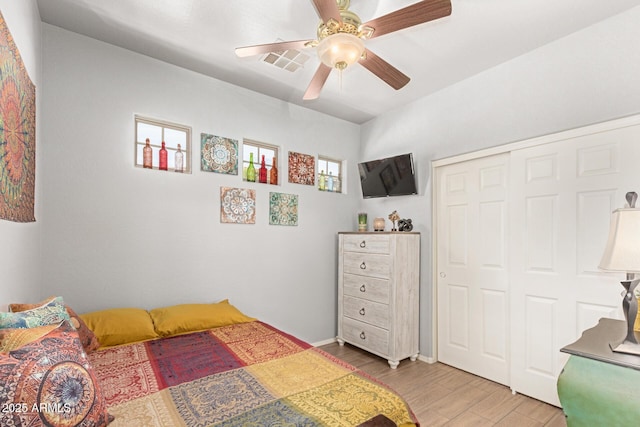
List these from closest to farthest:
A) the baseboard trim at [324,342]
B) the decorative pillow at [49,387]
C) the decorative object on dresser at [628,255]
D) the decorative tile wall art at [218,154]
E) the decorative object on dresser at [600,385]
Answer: the decorative pillow at [49,387]
the decorative object on dresser at [600,385]
the decorative object on dresser at [628,255]
the decorative tile wall art at [218,154]
the baseboard trim at [324,342]

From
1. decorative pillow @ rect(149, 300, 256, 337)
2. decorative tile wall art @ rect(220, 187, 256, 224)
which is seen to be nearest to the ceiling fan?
decorative tile wall art @ rect(220, 187, 256, 224)

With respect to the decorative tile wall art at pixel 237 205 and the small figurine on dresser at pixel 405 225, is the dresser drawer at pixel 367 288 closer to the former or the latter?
the small figurine on dresser at pixel 405 225

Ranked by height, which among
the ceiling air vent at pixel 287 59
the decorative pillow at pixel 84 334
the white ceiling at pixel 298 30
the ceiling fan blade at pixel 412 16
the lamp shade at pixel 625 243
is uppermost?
the white ceiling at pixel 298 30

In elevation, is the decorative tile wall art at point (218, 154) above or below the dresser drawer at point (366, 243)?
above

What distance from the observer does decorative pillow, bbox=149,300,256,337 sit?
2371 mm

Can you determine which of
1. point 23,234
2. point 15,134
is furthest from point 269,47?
point 23,234

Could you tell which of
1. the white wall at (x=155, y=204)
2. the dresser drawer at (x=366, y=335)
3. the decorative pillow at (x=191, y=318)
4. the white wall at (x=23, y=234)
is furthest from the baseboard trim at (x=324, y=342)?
the white wall at (x=23, y=234)

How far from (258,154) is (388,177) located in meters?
1.54

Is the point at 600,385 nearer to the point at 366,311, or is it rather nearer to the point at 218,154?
the point at 366,311

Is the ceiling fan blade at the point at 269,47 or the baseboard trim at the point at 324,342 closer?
the ceiling fan blade at the point at 269,47

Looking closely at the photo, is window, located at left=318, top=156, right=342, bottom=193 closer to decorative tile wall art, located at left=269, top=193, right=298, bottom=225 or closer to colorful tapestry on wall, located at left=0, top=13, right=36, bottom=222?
decorative tile wall art, located at left=269, top=193, right=298, bottom=225

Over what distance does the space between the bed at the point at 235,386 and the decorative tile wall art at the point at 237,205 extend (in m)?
1.27

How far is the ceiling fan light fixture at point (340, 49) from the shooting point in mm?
1735

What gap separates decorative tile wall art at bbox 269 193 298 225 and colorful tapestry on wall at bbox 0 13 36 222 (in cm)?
201
